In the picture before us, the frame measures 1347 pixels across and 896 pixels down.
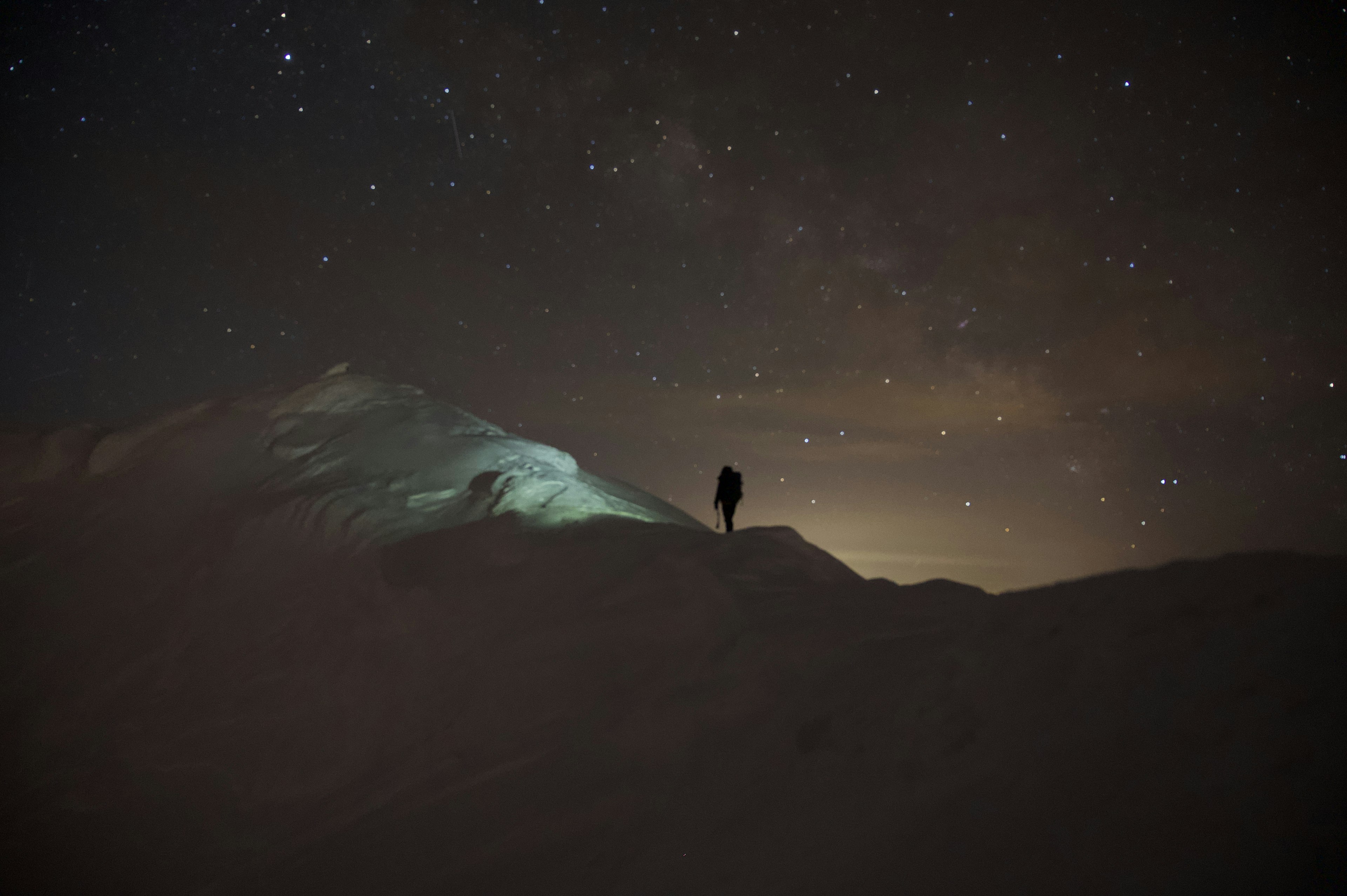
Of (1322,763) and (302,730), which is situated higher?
(1322,763)

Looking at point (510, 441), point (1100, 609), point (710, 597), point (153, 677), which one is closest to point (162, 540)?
point (153, 677)

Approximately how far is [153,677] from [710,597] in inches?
377

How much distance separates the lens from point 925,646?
210 inches

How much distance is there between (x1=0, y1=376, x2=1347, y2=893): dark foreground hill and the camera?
329 centimetres

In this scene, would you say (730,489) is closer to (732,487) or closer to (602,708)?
(732,487)

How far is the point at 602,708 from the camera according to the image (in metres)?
6.68

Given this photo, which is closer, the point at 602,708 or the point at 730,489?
the point at 602,708

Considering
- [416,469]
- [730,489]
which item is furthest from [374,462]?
[730,489]

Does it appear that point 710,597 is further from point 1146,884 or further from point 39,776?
point 39,776

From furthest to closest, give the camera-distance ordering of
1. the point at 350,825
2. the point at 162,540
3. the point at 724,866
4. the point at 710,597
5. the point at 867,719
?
1. the point at 162,540
2. the point at 710,597
3. the point at 350,825
4. the point at 867,719
5. the point at 724,866

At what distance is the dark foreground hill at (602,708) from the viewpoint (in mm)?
3287

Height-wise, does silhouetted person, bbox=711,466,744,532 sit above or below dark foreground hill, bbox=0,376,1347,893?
above

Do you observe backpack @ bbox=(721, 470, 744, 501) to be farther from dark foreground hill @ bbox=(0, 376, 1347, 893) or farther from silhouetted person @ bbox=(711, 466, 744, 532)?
dark foreground hill @ bbox=(0, 376, 1347, 893)

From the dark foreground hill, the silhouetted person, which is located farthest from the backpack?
the dark foreground hill
